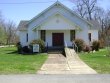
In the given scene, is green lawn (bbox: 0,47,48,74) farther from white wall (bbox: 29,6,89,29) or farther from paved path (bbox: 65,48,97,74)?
white wall (bbox: 29,6,89,29)

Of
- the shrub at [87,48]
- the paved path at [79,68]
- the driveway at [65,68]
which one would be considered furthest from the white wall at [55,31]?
the driveway at [65,68]

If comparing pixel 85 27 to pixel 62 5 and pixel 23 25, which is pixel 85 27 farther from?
pixel 23 25

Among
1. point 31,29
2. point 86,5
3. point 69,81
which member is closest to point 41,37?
point 31,29

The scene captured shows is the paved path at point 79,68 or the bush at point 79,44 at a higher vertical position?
the bush at point 79,44

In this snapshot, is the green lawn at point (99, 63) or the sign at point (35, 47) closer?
the green lawn at point (99, 63)

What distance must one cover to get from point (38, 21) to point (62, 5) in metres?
4.31

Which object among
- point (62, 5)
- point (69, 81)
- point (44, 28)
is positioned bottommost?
point (69, 81)

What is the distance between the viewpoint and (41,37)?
46688mm

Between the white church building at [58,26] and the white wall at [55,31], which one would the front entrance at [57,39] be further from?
the white wall at [55,31]

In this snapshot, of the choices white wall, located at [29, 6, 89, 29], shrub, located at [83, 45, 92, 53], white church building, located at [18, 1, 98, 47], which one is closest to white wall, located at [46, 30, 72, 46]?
white church building, located at [18, 1, 98, 47]

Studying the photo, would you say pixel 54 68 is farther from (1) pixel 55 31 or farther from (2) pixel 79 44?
(1) pixel 55 31

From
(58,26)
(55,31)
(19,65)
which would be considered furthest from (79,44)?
(19,65)

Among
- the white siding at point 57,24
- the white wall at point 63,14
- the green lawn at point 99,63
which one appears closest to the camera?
the green lawn at point 99,63

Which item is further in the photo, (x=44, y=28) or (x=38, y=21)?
(x=38, y=21)
